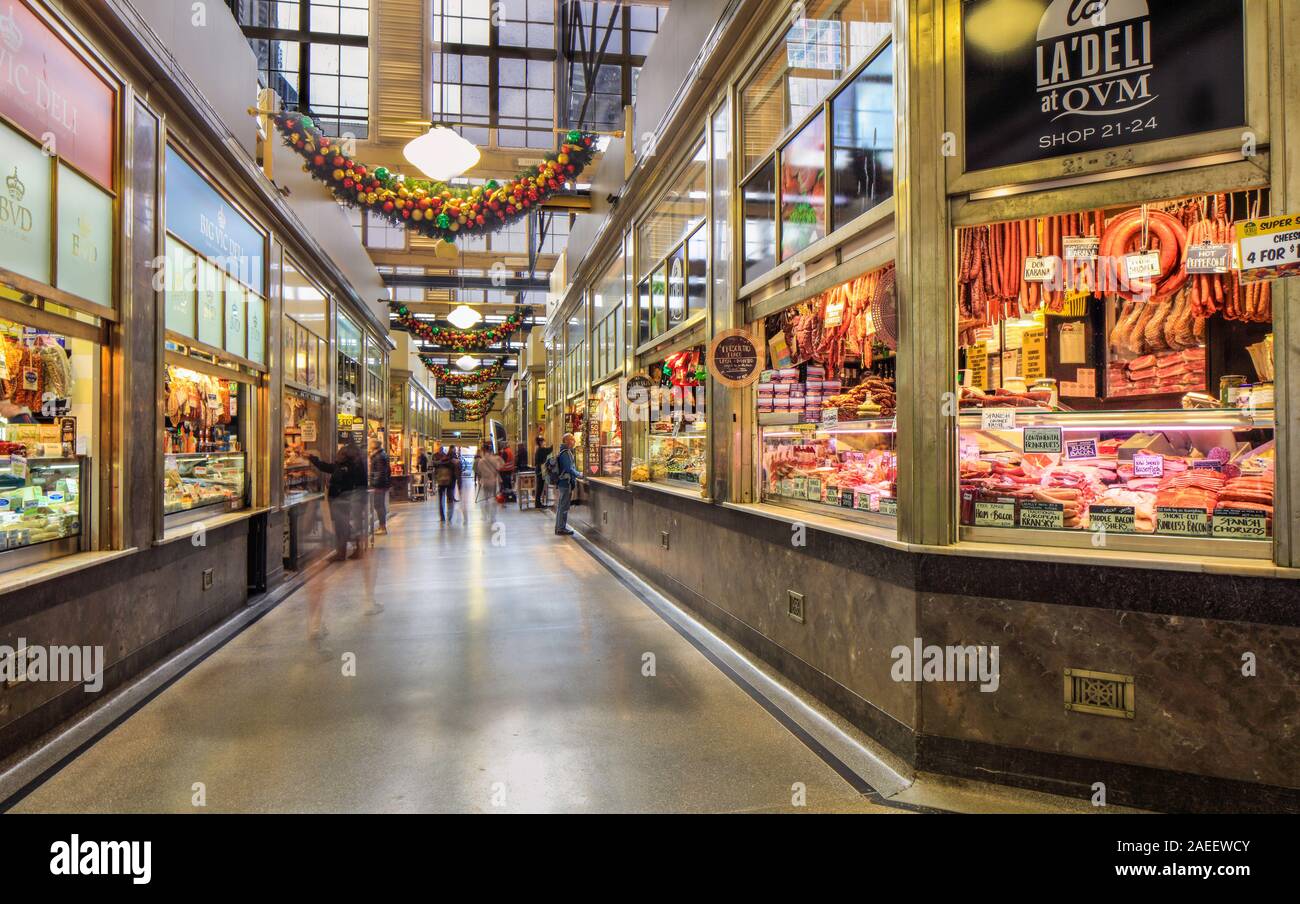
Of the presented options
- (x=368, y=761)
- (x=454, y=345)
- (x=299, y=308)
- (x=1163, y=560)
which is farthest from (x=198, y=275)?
(x=454, y=345)

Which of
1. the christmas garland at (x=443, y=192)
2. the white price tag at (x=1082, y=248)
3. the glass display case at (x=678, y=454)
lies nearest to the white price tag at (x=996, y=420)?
the white price tag at (x=1082, y=248)

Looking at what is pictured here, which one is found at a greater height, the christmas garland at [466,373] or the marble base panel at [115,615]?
the christmas garland at [466,373]

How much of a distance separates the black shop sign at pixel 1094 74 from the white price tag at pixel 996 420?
117 centimetres

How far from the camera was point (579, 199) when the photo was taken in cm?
1096

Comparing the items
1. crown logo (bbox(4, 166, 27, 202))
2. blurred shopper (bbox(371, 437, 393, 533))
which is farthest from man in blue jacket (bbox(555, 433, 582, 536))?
crown logo (bbox(4, 166, 27, 202))

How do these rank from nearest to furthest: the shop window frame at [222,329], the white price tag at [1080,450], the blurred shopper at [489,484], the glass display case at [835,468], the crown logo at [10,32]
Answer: the crown logo at [10,32], the white price tag at [1080,450], the glass display case at [835,468], the shop window frame at [222,329], the blurred shopper at [489,484]

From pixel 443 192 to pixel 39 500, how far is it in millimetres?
5536

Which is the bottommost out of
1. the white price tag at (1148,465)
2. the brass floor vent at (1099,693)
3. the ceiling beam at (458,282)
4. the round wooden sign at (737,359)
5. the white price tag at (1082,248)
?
the brass floor vent at (1099,693)

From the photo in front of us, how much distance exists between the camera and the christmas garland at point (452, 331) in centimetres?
1667

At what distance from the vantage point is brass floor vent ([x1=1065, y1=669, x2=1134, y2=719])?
9.88 feet

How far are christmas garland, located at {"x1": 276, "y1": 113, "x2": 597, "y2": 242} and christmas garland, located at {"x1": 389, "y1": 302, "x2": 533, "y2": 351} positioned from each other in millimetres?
8355

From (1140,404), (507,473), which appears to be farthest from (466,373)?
(1140,404)

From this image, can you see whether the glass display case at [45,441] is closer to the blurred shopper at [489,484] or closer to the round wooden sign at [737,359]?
the round wooden sign at [737,359]

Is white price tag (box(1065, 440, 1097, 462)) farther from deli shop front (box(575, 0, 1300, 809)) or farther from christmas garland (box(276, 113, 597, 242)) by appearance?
christmas garland (box(276, 113, 597, 242))
